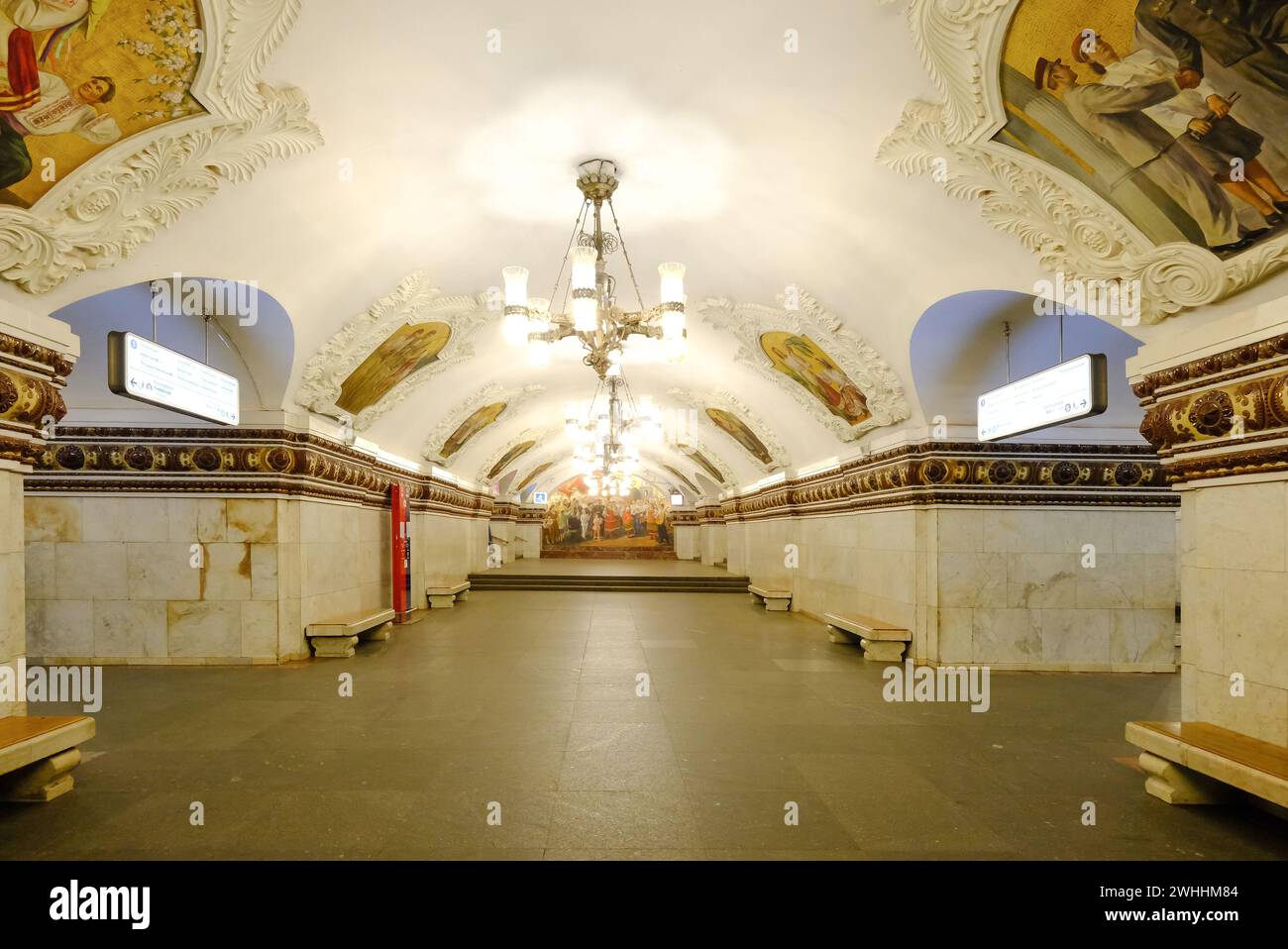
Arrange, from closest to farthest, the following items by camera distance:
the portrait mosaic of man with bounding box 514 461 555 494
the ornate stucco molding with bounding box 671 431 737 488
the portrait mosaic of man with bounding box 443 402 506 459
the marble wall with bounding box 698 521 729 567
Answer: the portrait mosaic of man with bounding box 443 402 506 459 → the ornate stucco molding with bounding box 671 431 737 488 → the marble wall with bounding box 698 521 729 567 → the portrait mosaic of man with bounding box 514 461 555 494

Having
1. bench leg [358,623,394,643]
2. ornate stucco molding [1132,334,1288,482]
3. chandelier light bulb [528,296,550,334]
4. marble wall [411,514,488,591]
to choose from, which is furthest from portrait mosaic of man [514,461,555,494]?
ornate stucco molding [1132,334,1288,482]

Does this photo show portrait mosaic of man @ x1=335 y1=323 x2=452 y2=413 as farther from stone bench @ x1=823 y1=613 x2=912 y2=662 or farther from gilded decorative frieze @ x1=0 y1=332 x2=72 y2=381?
stone bench @ x1=823 y1=613 x2=912 y2=662

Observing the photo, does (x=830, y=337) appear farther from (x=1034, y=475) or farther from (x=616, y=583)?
(x=616, y=583)

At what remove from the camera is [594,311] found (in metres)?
4.95

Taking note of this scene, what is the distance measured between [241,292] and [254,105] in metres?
2.46

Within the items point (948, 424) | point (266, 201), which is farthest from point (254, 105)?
point (948, 424)

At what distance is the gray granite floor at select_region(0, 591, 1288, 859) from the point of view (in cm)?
331

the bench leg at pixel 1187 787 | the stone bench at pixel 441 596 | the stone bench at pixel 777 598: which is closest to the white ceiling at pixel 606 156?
the bench leg at pixel 1187 787

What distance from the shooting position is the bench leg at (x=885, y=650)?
781 cm

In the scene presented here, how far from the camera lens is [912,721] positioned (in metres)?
5.40

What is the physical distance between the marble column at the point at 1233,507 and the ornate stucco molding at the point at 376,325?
254 inches

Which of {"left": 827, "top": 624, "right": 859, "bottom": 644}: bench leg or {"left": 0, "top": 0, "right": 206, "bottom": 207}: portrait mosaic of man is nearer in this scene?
{"left": 0, "top": 0, "right": 206, "bottom": 207}: portrait mosaic of man

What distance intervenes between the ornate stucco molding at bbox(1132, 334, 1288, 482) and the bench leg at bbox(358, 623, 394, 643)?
28.4 feet

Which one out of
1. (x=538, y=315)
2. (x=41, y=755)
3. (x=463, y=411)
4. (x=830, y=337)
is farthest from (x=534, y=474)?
(x=41, y=755)
